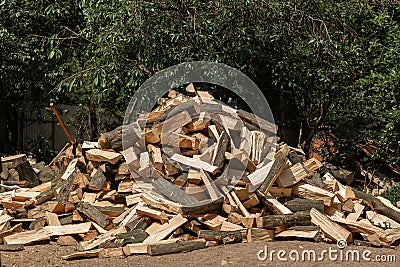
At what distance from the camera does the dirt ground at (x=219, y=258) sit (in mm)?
5281

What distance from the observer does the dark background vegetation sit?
8453mm

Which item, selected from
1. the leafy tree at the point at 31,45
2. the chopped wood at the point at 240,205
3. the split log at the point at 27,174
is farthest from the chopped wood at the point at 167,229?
the leafy tree at the point at 31,45

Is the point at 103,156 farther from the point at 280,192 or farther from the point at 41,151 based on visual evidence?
the point at 41,151

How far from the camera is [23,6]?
10.6 metres

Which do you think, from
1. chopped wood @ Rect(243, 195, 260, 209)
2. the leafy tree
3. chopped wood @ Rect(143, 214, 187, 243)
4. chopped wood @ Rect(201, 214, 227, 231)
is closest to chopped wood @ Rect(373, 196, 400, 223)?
chopped wood @ Rect(243, 195, 260, 209)

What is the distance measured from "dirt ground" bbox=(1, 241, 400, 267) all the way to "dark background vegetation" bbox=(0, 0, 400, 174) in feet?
11.0

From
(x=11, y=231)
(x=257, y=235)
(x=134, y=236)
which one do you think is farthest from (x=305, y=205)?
(x=11, y=231)

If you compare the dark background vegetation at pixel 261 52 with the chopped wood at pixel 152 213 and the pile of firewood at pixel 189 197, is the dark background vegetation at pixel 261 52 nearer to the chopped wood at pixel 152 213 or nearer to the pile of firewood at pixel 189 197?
the pile of firewood at pixel 189 197

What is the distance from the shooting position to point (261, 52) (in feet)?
30.3

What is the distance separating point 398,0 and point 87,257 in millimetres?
6634

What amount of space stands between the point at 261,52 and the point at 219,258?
459cm

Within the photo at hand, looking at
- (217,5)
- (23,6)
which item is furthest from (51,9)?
(217,5)

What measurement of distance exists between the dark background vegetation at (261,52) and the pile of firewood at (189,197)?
Result: 66.9 inches

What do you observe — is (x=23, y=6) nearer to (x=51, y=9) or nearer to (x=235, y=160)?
(x=51, y=9)
